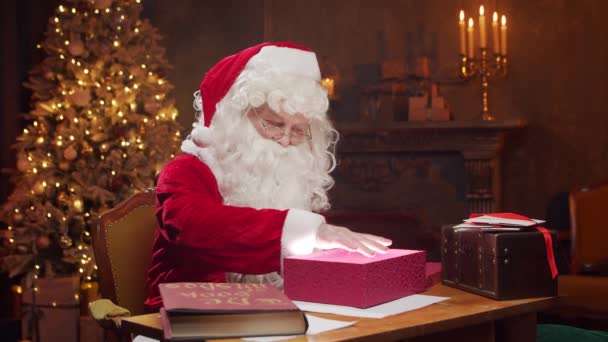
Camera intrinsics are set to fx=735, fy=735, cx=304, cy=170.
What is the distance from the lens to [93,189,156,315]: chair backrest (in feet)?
7.63

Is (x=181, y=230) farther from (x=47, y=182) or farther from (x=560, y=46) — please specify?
(x=560, y=46)

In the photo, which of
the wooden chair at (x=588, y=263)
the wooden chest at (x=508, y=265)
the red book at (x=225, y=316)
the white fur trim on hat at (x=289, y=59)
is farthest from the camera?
the wooden chair at (x=588, y=263)

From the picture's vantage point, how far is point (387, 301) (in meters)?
1.70

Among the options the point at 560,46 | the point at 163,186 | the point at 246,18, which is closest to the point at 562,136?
the point at 560,46

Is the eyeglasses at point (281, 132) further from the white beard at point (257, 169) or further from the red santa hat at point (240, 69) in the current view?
the red santa hat at point (240, 69)

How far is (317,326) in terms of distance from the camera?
1.43 metres

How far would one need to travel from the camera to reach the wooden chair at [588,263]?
410 cm

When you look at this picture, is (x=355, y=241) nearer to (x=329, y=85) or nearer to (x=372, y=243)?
(x=372, y=243)

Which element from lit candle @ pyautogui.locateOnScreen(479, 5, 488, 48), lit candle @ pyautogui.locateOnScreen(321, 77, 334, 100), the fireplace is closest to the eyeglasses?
lit candle @ pyautogui.locateOnScreen(479, 5, 488, 48)

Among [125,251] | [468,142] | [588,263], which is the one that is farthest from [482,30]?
[125,251]

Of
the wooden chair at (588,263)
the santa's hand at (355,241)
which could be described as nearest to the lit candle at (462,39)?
the wooden chair at (588,263)

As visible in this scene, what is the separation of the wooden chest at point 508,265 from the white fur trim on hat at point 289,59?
0.90 metres

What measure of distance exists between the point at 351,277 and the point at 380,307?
94mm

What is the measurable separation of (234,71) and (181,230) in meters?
0.70
